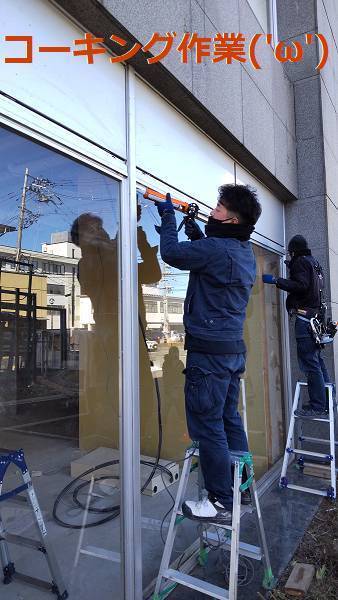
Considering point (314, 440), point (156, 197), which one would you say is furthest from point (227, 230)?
point (314, 440)

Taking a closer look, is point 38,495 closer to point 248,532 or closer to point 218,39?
point 248,532

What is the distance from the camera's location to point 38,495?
245 cm

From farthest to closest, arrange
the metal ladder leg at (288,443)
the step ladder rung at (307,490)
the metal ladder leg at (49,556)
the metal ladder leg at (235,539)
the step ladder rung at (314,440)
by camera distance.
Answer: the step ladder rung at (314,440) → the metal ladder leg at (288,443) → the step ladder rung at (307,490) → the metal ladder leg at (49,556) → the metal ladder leg at (235,539)

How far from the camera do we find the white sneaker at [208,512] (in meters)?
2.04

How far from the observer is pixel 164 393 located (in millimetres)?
3230

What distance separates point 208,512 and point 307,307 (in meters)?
2.79

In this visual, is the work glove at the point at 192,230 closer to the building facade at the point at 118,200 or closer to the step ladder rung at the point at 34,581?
the building facade at the point at 118,200

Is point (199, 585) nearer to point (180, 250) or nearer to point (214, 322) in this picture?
point (214, 322)

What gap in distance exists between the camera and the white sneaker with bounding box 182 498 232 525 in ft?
6.69

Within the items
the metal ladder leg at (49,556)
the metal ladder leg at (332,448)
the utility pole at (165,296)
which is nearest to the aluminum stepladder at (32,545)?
the metal ladder leg at (49,556)

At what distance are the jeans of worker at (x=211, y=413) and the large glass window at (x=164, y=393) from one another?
63 cm

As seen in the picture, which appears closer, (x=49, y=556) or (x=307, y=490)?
(x=49, y=556)

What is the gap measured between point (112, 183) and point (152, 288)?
840 millimetres

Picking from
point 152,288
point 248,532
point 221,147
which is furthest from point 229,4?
point 248,532
